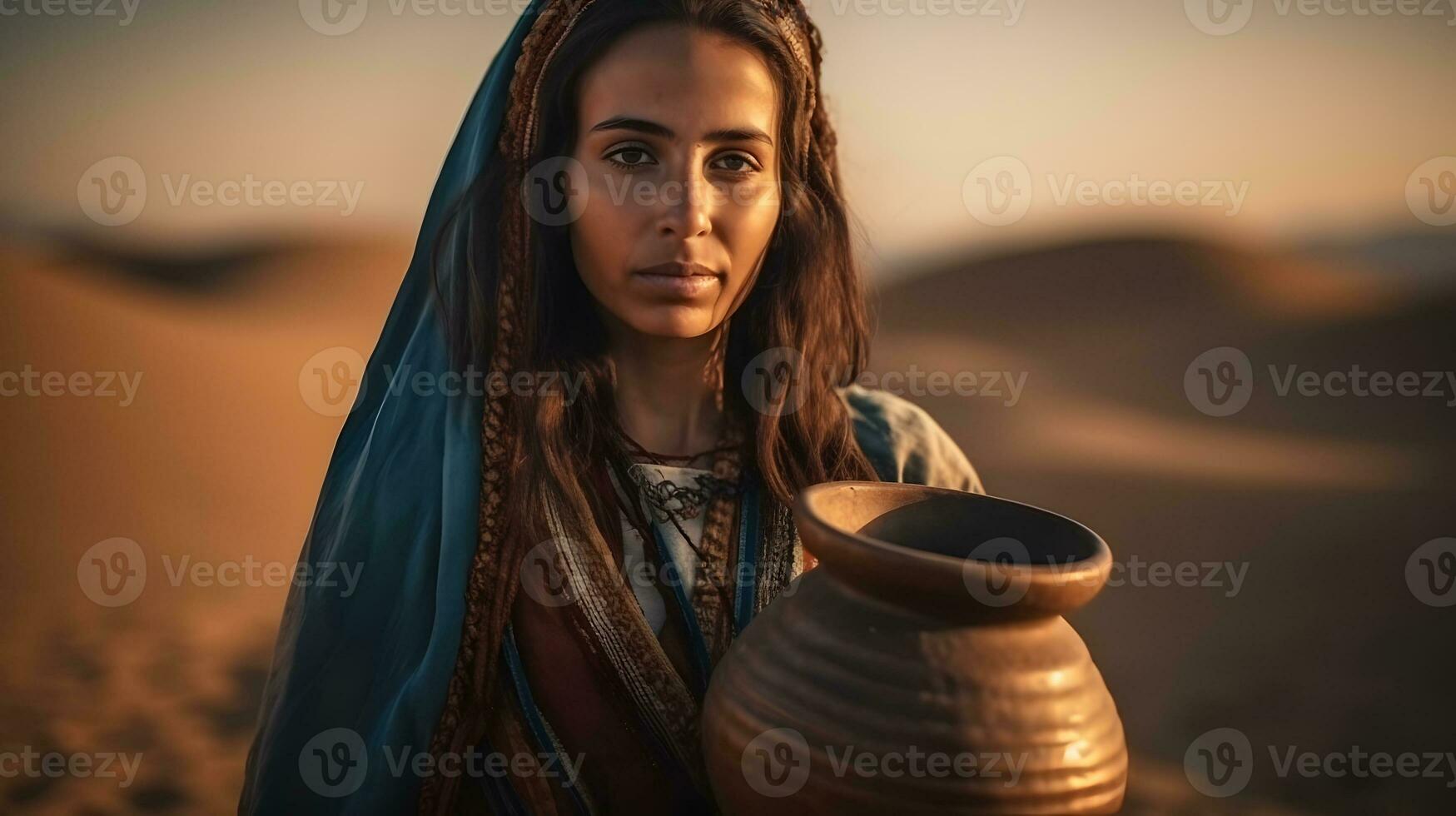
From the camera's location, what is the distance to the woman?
6.90ft

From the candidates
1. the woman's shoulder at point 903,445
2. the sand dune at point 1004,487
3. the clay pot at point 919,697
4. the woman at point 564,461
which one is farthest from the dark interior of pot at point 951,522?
the sand dune at point 1004,487

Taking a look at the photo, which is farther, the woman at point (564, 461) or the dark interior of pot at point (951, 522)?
the woman at point (564, 461)

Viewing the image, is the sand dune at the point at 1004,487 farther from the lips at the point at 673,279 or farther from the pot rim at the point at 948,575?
the pot rim at the point at 948,575

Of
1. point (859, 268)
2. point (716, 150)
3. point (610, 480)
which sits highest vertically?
point (716, 150)

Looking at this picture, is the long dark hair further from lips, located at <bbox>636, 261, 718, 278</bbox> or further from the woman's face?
lips, located at <bbox>636, 261, 718, 278</bbox>

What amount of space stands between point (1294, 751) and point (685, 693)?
5144 mm

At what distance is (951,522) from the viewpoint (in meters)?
1.87

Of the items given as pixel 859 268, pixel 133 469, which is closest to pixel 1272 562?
pixel 859 268

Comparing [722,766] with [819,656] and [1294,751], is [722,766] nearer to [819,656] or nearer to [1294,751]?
[819,656]

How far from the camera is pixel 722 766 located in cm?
161

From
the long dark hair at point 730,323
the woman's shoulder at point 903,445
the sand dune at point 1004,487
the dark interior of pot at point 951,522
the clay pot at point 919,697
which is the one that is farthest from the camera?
the sand dune at point 1004,487

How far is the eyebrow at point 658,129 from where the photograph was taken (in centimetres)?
208

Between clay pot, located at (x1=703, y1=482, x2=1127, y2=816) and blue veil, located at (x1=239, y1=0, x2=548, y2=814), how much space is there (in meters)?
0.76

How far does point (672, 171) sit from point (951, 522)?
87cm
